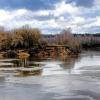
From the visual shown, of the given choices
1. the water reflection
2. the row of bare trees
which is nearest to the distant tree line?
the row of bare trees

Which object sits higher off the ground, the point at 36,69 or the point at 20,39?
the point at 20,39

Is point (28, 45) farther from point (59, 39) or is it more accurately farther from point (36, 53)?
point (59, 39)

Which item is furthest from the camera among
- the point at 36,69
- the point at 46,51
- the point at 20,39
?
the point at 20,39

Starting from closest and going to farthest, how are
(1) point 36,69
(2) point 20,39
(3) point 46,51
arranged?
1. (1) point 36,69
2. (3) point 46,51
3. (2) point 20,39

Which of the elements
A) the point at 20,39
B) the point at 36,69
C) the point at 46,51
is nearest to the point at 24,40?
the point at 20,39

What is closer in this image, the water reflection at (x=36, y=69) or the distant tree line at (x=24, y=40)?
the water reflection at (x=36, y=69)

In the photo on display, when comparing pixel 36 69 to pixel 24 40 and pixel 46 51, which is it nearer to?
pixel 46 51

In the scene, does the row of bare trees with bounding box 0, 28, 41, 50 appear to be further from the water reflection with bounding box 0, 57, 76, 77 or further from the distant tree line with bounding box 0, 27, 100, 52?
the water reflection with bounding box 0, 57, 76, 77

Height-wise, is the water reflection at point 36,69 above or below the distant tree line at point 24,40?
below

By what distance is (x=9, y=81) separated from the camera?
979 inches

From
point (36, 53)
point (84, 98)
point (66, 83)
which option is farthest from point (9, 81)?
point (36, 53)

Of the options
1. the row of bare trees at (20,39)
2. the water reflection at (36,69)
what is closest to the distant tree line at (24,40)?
the row of bare trees at (20,39)

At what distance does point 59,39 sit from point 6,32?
13962mm

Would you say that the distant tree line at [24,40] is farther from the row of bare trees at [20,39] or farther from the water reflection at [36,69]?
the water reflection at [36,69]
